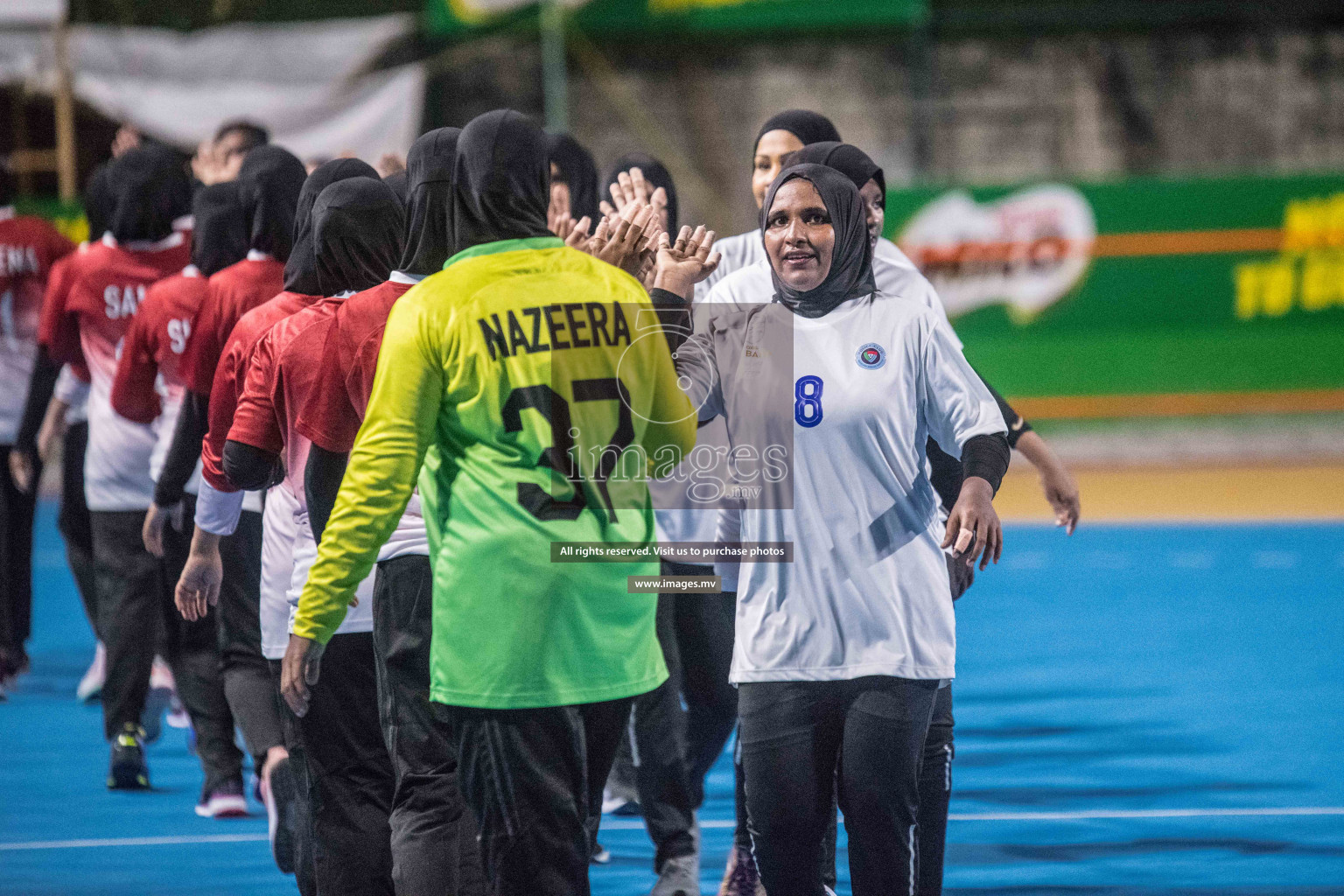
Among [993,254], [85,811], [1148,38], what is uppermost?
[1148,38]

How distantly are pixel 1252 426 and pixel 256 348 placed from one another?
1367cm

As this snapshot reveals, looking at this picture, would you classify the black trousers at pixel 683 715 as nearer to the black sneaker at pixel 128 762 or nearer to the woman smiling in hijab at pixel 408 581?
the woman smiling in hijab at pixel 408 581

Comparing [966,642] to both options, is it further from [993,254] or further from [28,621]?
[993,254]

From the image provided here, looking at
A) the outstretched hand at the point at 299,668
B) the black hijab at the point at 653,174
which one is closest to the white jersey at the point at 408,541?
the outstretched hand at the point at 299,668

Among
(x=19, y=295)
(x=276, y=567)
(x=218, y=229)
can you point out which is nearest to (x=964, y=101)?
(x=19, y=295)

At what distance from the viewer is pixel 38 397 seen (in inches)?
286

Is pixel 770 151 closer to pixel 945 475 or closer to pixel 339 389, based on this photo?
pixel 945 475

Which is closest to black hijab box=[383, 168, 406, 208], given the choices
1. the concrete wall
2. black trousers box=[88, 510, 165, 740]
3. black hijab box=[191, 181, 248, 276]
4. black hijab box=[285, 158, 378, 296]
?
black hijab box=[285, 158, 378, 296]

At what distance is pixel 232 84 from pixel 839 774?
48.5 feet

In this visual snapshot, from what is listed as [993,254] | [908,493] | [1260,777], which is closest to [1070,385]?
[993,254]

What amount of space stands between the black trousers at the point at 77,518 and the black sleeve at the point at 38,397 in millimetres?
233

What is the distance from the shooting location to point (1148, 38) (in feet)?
62.1

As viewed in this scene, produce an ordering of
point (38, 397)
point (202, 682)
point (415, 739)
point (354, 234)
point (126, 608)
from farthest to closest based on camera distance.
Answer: point (38, 397)
point (126, 608)
point (202, 682)
point (354, 234)
point (415, 739)

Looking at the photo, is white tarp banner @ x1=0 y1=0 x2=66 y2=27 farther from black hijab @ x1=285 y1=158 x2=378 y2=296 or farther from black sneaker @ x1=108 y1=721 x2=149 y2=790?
black hijab @ x1=285 y1=158 x2=378 y2=296
